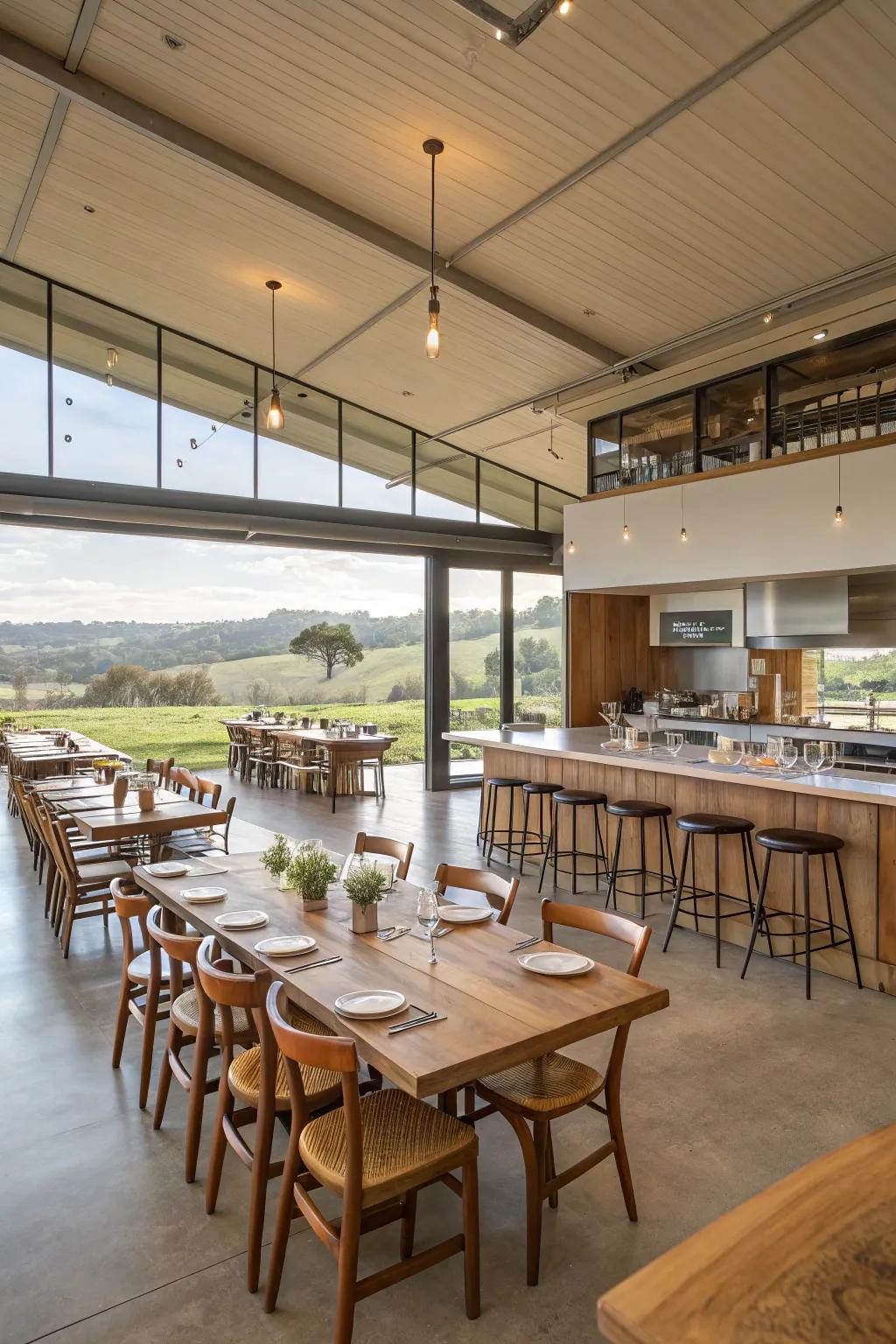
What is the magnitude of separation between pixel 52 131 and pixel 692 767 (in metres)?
5.90

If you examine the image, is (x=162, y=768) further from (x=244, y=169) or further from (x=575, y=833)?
(x=244, y=169)

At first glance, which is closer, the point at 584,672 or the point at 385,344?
the point at 385,344

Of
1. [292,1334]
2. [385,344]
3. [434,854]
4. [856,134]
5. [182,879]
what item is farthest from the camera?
[385,344]

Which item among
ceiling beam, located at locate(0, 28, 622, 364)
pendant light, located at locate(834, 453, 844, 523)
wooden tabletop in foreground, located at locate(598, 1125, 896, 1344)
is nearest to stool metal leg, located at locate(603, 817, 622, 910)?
pendant light, located at locate(834, 453, 844, 523)

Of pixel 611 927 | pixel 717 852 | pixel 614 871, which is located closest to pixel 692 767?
pixel 717 852

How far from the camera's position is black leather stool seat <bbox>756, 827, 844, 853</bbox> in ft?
13.3

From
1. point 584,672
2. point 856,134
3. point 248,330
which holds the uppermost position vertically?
point 248,330

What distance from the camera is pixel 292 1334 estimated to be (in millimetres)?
2037

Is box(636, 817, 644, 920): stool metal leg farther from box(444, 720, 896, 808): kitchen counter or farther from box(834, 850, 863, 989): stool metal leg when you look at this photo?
box(834, 850, 863, 989): stool metal leg

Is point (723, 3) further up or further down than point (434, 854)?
further up

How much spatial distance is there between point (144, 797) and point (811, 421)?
5.55 metres

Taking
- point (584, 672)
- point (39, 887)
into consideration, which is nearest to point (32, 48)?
point (39, 887)

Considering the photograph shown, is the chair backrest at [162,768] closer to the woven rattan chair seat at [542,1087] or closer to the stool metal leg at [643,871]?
the stool metal leg at [643,871]

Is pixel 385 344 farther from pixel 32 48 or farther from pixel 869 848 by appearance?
pixel 869 848
